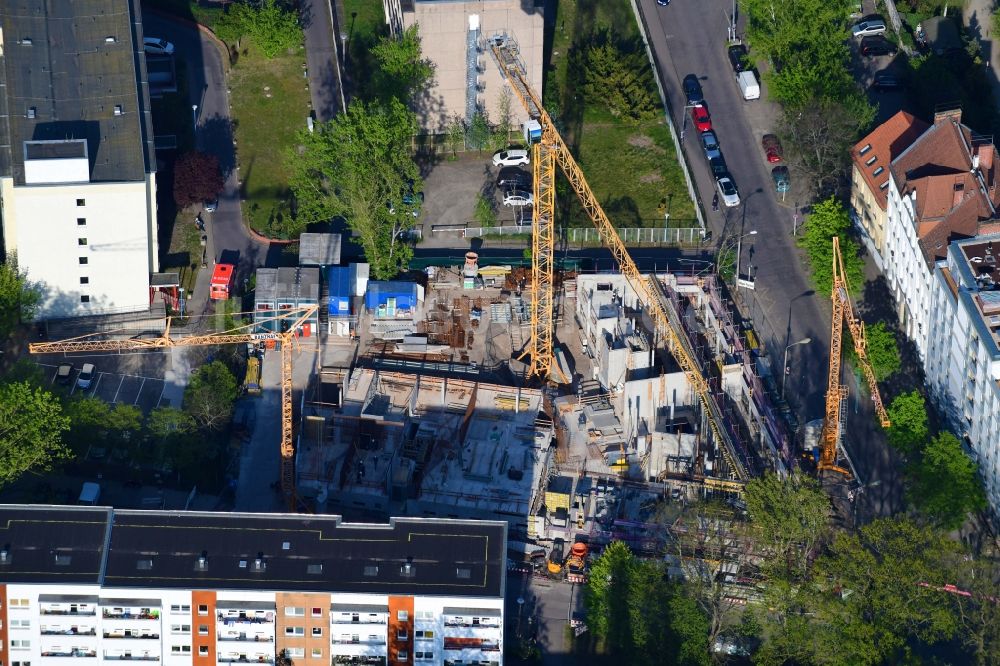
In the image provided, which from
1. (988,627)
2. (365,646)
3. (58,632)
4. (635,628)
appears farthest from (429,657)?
(988,627)

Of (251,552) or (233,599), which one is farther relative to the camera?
(251,552)

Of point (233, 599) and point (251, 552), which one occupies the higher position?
point (251, 552)

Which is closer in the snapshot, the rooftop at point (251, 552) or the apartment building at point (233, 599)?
the apartment building at point (233, 599)

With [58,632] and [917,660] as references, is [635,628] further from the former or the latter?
[58,632]
